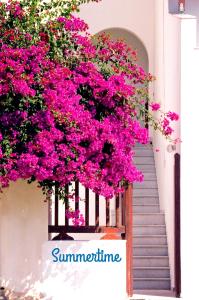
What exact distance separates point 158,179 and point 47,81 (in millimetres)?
8247

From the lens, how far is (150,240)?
20094mm

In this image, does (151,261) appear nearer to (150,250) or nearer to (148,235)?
(150,250)

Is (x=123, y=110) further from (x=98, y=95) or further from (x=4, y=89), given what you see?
(x=4, y=89)

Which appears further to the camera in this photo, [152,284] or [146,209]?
[146,209]

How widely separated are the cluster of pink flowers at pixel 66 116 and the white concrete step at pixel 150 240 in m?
5.57

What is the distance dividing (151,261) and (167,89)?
11.5 feet

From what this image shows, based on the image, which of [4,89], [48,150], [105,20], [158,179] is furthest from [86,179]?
[105,20]

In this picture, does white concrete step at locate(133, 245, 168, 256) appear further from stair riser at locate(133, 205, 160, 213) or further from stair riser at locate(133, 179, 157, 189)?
stair riser at locate(133, 179, 157, 189)

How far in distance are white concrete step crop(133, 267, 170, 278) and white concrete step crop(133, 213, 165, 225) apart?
1.44 metres

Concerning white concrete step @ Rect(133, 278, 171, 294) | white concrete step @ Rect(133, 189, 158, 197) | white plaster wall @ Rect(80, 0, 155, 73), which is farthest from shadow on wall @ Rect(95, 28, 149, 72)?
white concrete step @ Rect(133, 278, 171, 294)

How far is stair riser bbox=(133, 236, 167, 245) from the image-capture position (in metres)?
20.0

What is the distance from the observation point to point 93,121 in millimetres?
14062

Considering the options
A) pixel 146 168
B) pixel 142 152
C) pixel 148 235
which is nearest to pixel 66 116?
pixel 148 235
